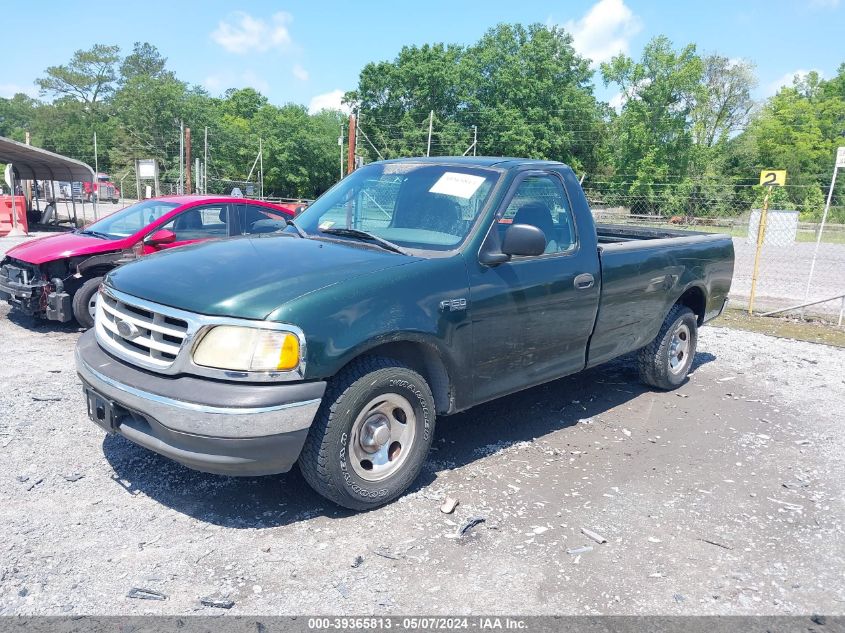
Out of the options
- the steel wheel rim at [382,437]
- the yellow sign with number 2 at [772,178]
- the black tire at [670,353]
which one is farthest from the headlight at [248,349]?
the yellow sign with number 2 at [772,178]

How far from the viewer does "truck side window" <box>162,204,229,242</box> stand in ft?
27.1

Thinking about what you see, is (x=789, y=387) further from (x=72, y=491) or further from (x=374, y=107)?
(x=374, y=107)

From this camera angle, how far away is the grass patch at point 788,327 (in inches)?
356

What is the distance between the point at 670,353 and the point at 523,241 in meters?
2.92

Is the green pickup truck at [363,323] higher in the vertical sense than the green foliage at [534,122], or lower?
lower

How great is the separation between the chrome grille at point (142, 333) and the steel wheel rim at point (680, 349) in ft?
15.2

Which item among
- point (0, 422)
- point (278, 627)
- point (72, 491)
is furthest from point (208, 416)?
point (0, 422)

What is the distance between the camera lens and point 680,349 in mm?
6406

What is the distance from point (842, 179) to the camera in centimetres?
3884

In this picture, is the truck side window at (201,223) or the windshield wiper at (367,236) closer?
the windshield wiper at (367,236)

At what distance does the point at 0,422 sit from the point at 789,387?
7127 mm

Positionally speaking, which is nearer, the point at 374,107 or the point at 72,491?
the point at 72,491

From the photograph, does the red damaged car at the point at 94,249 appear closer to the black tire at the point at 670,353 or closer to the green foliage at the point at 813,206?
the black tire at the point at 670,353

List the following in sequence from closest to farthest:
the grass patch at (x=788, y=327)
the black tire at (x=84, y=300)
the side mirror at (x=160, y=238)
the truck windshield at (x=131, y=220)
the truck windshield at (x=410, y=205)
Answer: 1. the truck windshield at (x=410, y=205)
2. the black tire at (x=84, y=300)
3. the side mirror at (x=160, y=238)
4. the truck windshield at (x=131, y=220)
5. the grass patch at (x=788, y=327)
